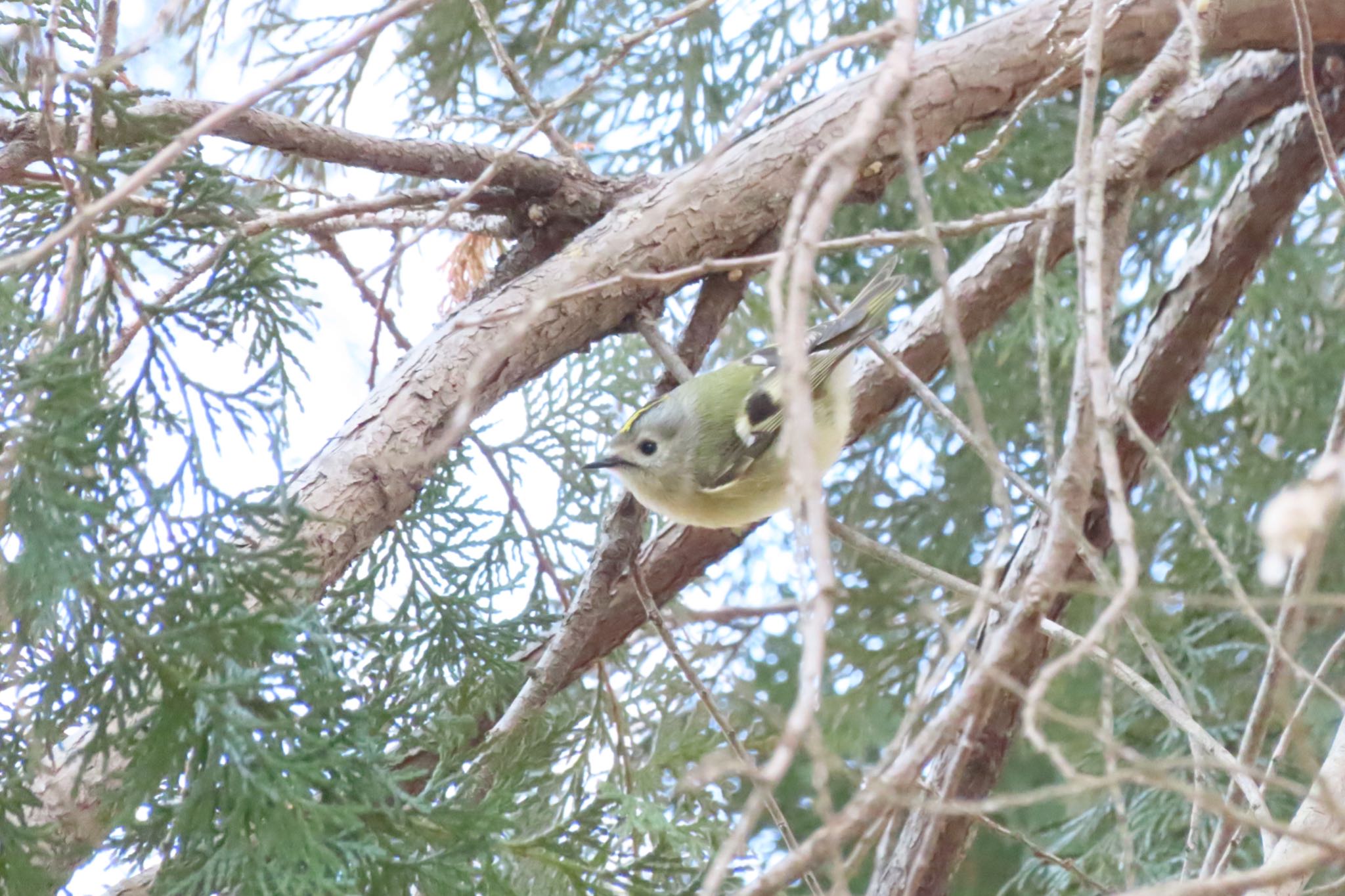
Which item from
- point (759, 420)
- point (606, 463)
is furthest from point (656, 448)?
point (759, 420)

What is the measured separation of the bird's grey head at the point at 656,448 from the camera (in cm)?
263

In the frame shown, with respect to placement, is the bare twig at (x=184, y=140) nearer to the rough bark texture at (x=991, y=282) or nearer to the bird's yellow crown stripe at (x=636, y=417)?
the bird's yellow crown stripe at (x=636, y=417)

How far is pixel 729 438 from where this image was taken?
9.00ft

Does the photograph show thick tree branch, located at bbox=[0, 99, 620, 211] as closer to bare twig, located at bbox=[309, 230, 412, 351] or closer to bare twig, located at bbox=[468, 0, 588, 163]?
bare twig, located at bbox=[468, 0, 588, 163]

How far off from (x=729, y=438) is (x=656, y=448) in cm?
18

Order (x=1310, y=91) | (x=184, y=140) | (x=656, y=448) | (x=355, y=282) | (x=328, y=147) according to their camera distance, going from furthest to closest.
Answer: (x=656, y=448) → (x=355, y=282) → (x=328, y=147) → (x=1310, y=91) → (x=184, y=140)

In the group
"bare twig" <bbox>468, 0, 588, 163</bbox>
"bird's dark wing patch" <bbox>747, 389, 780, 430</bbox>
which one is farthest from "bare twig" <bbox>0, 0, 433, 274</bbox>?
"bird's dark wing patch" <bbox>747, 389, 780, 430</bbox>

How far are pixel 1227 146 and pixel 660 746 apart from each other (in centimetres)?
251

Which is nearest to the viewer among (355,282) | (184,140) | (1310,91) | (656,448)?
(184,140)

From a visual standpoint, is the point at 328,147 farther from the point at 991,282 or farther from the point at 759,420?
the point at 991,282

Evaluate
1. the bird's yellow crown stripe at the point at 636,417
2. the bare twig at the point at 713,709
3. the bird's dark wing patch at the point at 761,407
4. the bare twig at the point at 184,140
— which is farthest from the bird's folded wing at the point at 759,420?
the bare twig at the point at 184,140

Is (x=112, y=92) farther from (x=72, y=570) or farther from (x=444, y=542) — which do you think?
(x=444, y=542)

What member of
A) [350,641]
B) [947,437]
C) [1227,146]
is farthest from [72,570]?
[1227,146]

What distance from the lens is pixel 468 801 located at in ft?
6.22
